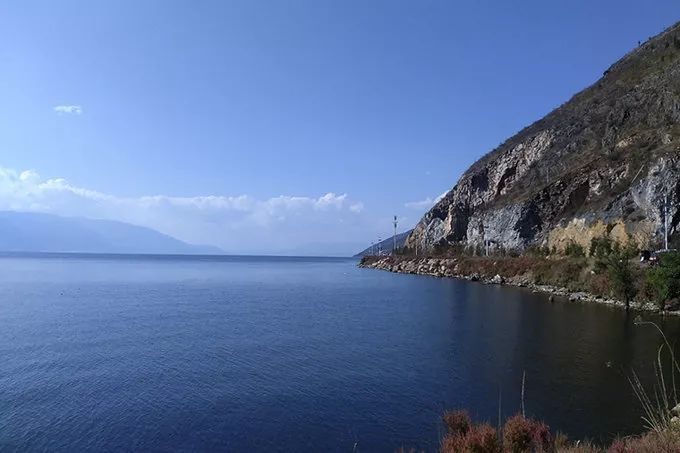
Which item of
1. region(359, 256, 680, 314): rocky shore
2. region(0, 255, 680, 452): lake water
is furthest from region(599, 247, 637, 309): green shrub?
region(0, 255, 680, 452): lake water

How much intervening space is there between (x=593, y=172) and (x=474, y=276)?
29512 millimetres

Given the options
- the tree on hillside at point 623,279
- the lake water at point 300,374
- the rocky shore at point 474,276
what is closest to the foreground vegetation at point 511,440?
the lake water at point 300,374

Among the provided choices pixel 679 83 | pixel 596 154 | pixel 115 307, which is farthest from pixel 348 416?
pixel 679 83

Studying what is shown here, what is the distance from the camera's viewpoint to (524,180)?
121562 millimetres

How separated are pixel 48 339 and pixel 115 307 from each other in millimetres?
21084

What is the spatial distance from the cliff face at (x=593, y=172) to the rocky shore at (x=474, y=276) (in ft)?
31.7

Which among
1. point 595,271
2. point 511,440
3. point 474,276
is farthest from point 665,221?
point 511,440

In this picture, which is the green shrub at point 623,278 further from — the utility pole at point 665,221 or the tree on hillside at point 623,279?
the utility pole at point 665,221

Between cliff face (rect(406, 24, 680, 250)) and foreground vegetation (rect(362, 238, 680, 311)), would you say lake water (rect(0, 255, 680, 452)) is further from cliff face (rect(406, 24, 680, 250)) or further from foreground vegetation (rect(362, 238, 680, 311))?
cliff face (rect(406, 24, 680, 250))

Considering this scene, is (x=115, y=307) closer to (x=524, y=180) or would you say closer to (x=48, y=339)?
(x=48, y=339)

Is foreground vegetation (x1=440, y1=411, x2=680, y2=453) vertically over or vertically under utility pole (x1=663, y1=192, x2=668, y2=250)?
under

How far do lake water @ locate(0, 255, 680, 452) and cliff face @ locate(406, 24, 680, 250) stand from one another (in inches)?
1094

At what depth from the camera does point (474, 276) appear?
105 m

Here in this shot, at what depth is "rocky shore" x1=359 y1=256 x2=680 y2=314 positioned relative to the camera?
62881mm
